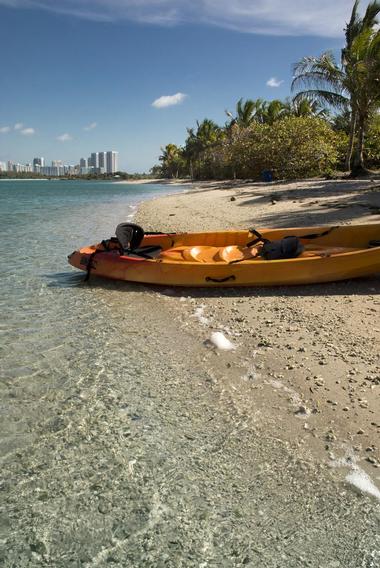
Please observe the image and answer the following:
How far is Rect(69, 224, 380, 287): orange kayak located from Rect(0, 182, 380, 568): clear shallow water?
183cm

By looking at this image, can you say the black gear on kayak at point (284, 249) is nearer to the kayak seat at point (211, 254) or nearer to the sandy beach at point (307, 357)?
the kayak seat at point (211, 254)

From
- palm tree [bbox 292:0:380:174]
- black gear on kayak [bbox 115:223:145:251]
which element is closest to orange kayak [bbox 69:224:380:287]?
black gear on kayak [bbox 115:223:145:251]

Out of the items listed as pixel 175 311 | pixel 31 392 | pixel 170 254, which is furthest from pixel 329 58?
pixel 31 392

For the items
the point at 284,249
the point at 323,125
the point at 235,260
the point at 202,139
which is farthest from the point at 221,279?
the point at 202,139

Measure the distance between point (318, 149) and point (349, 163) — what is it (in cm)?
230

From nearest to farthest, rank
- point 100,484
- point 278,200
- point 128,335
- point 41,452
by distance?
point 100,484
point 41,452
point 128,335
point 278,200

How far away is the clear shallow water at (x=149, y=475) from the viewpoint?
2146mm

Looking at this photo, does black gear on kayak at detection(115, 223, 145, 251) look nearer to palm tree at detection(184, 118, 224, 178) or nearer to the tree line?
the tree line

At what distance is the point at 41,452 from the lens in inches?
115

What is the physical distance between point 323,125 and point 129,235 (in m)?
28.7

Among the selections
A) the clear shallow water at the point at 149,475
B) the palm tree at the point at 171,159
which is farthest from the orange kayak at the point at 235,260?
the palm tree at the point at 171,159

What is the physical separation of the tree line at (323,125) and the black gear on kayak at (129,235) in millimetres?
17791

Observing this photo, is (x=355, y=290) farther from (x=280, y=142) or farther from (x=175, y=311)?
(x=280, y=142)

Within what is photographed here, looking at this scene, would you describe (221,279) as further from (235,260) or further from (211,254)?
(211,254)
